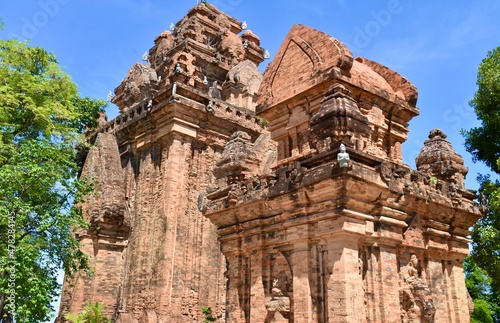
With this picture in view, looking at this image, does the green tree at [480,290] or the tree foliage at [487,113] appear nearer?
the tree foliage at [487,113]

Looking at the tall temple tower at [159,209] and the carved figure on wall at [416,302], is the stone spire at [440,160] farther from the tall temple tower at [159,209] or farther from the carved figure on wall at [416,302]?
the tall temple tower at [159,209]

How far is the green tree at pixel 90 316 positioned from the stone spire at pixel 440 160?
10.8 meters

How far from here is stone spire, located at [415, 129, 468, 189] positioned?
11.1 m

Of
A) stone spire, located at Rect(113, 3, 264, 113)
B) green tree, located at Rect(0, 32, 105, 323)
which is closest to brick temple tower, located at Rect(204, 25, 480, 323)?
green tree, located at Rect(0, 32, 105, 323)

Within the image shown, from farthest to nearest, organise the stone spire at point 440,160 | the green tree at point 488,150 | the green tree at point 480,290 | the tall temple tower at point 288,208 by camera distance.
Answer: the green tree at point 480,290 → the green tree at point 488,150 → the stone spire at point 440,160 → the tall temple tower at point 288,208

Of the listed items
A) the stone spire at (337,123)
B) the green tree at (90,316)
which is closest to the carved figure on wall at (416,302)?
the stone spire at (337,123)

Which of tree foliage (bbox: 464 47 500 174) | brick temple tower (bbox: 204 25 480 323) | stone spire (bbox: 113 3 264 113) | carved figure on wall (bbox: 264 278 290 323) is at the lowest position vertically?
carved figure on wall (bbox: 264 278 290 323)

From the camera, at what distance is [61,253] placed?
12.4 m

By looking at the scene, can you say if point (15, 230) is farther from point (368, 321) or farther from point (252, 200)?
point (368, 321)

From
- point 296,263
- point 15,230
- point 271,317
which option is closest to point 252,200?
point 296,263

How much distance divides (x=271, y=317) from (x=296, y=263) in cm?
108

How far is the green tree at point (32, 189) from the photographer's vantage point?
446 inches

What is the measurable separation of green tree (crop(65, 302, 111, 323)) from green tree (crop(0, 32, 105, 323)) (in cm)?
301

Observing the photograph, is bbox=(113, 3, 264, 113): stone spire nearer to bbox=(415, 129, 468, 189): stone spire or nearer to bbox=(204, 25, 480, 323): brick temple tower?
bbox=(204, 25, 480, 323): brick temple tower
